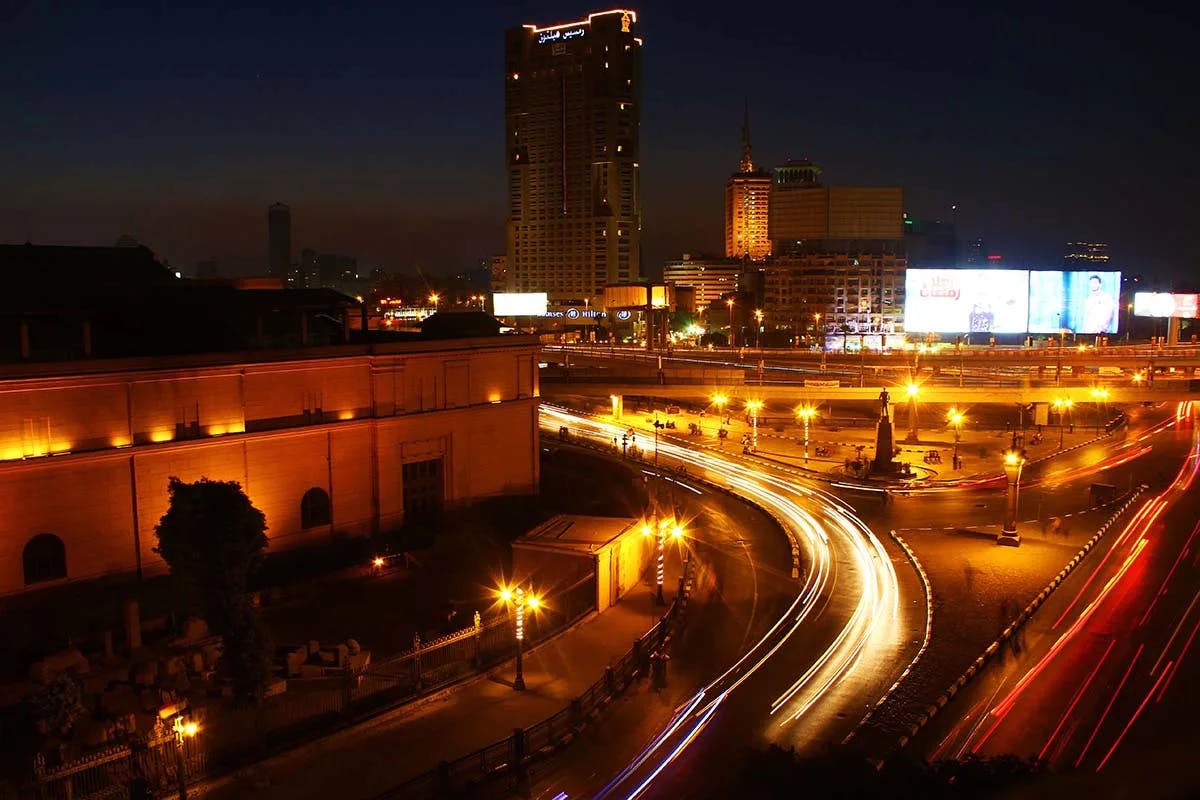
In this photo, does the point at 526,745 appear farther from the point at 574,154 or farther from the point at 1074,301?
the point at 574,154

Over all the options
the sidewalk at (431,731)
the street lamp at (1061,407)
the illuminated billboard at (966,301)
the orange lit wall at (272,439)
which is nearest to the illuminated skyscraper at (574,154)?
the illuminated billboard at (966,301)

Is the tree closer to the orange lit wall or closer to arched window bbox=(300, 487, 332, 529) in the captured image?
the orange lit wall

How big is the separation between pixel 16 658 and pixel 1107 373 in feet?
221

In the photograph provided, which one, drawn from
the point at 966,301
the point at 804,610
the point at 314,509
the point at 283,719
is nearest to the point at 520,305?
the point at 966,301

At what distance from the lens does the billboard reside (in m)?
71.4

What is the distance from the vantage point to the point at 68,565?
22797mm

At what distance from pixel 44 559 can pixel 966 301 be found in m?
66.6

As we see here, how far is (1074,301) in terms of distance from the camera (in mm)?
72188

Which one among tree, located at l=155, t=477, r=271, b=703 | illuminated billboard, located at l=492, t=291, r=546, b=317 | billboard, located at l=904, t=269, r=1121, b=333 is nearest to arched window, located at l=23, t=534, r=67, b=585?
tree, located at l=155, t=477, r=271, b=703

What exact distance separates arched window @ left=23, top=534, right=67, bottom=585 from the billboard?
62.4 m

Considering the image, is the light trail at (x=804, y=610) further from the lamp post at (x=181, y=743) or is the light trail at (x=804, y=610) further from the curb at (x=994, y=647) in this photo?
the lamp post at (x=181, y=743)

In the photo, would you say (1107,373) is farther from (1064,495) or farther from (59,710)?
(59,710)

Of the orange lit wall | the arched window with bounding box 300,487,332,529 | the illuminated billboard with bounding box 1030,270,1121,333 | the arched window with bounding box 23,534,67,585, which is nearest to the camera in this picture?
the arched window with bounding box 23,534,67,585

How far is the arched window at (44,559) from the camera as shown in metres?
22.3
